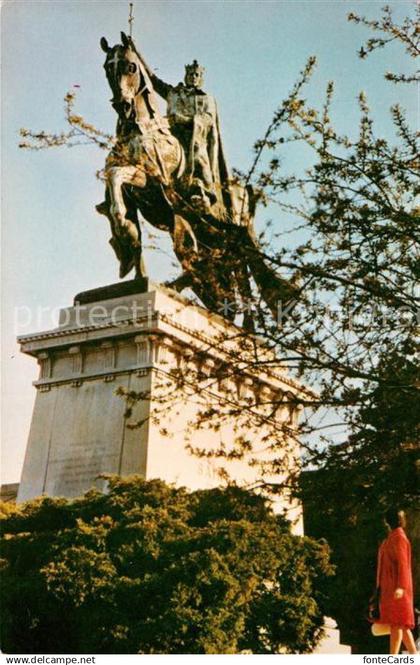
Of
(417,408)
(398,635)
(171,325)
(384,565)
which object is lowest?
(398,635)

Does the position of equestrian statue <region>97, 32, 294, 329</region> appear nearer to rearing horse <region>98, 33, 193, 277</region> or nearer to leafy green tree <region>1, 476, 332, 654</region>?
rearing horse <region>98, 33, 193, 277</region>

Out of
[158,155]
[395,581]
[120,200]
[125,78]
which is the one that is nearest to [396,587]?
[395,581]

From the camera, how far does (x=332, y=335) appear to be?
6559 mm

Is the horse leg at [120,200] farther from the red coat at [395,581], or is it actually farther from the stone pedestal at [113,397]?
the red coat at [395,581]

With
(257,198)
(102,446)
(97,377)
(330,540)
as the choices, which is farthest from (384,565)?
(330,540)

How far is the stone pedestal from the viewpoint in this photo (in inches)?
445

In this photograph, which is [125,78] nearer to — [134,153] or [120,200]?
[134,153]

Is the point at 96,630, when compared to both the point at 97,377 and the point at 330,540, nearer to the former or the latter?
the point at 97,377

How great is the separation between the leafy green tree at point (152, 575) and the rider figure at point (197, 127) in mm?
5858

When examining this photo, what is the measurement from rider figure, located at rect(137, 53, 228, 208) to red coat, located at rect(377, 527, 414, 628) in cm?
760

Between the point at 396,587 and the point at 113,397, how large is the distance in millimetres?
5695

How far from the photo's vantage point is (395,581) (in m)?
7.03

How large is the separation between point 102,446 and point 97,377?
1.12 m

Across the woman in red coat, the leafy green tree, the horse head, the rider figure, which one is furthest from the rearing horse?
the woman in red coat
